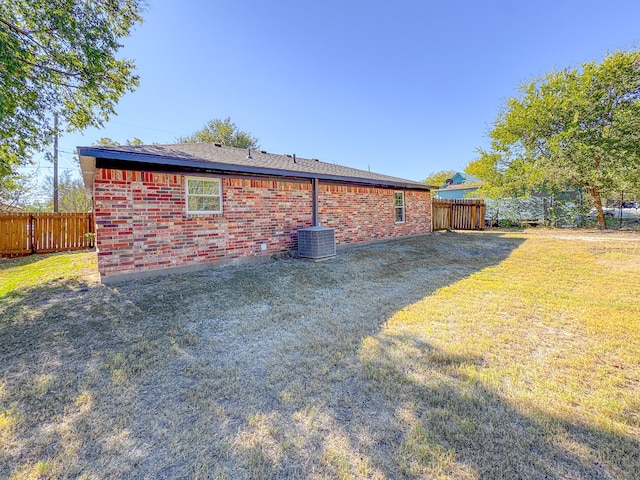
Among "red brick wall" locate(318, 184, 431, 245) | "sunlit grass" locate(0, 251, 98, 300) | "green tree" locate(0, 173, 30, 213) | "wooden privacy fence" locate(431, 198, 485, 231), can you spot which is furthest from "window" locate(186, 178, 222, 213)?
"green tree" locate(0, 173, 30, 213)

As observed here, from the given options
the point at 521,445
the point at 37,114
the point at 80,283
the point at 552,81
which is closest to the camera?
the point at 521,445

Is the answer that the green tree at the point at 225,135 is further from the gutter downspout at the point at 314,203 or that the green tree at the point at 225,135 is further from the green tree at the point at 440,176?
the green tree at the point at 440,176

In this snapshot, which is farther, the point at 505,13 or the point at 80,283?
the point at 505,13

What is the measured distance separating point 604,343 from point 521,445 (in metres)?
2.39

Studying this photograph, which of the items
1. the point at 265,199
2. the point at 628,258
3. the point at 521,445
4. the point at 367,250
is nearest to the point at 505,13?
the point at 628,258

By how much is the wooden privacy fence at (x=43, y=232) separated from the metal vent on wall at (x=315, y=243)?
9.30 meters

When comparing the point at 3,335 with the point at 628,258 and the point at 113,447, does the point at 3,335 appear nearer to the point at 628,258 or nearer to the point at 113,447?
the point at 113,447

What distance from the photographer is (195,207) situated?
6.62 metres

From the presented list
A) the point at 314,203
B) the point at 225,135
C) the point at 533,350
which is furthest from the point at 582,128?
the point at 225,135

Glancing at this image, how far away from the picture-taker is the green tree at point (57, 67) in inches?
229

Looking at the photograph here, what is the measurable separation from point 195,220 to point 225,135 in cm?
2020

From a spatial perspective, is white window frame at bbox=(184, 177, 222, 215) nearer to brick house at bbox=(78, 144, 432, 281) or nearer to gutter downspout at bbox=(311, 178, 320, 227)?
brick house at bbox=(78, 144, 432, 281)

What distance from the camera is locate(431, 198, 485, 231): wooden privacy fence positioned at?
55.4ft

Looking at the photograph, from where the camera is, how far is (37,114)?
24.5ft
